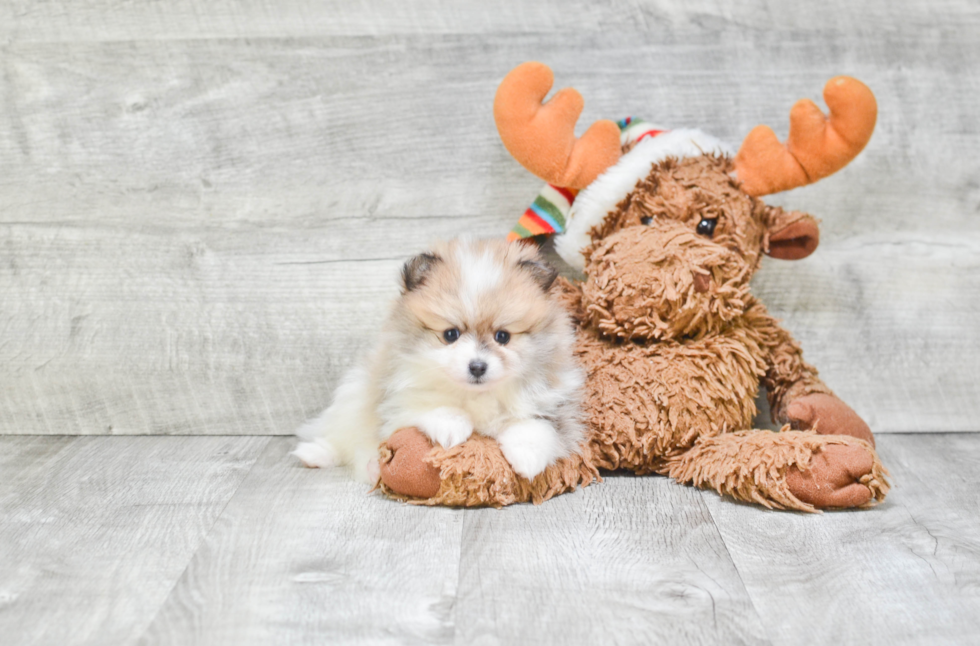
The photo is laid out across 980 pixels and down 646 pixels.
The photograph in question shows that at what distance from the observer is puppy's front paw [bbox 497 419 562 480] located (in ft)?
4.71

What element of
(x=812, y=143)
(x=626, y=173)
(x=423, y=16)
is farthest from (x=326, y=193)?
(x=812, y=143)

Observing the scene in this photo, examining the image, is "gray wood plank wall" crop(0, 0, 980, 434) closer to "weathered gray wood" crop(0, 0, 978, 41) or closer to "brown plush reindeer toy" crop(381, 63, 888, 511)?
"weathered gray wood" crop(0, 0, 978, 41)

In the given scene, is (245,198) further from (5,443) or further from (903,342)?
(903,342)

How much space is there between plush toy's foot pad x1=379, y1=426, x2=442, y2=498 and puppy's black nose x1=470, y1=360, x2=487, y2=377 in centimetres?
18

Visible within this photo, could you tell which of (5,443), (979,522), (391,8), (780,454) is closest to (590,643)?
(780,454)

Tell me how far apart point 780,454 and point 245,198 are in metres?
1.31

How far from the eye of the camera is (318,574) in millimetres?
1223

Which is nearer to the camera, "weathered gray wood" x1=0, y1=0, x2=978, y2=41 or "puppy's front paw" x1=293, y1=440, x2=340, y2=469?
"puppy's front paw" x1=293, y1=440, x2=340, y2=469

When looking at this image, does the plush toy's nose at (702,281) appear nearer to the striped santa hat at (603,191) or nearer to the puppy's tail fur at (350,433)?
the striped santa hat at (603,191)

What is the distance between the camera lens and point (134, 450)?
186cm

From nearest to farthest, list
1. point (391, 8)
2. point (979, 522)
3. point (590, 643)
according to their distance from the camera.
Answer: point (590, 643), point (979, 522), point (391, 8)

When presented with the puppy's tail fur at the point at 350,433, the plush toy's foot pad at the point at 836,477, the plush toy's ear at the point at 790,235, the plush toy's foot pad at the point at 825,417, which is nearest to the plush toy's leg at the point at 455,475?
the puppy's tail fur at the point at 350,433

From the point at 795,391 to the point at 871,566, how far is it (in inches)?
22.0

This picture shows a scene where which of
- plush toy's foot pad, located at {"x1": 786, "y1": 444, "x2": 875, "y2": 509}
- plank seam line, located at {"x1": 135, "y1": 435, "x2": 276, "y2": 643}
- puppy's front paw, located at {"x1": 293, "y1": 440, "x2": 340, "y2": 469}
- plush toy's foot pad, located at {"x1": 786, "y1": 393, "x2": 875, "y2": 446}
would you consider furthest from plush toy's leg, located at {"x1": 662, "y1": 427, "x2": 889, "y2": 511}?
plank seam line, located at {"x1": 135, "y1": 435, "x2": 276, "y2": 643}
